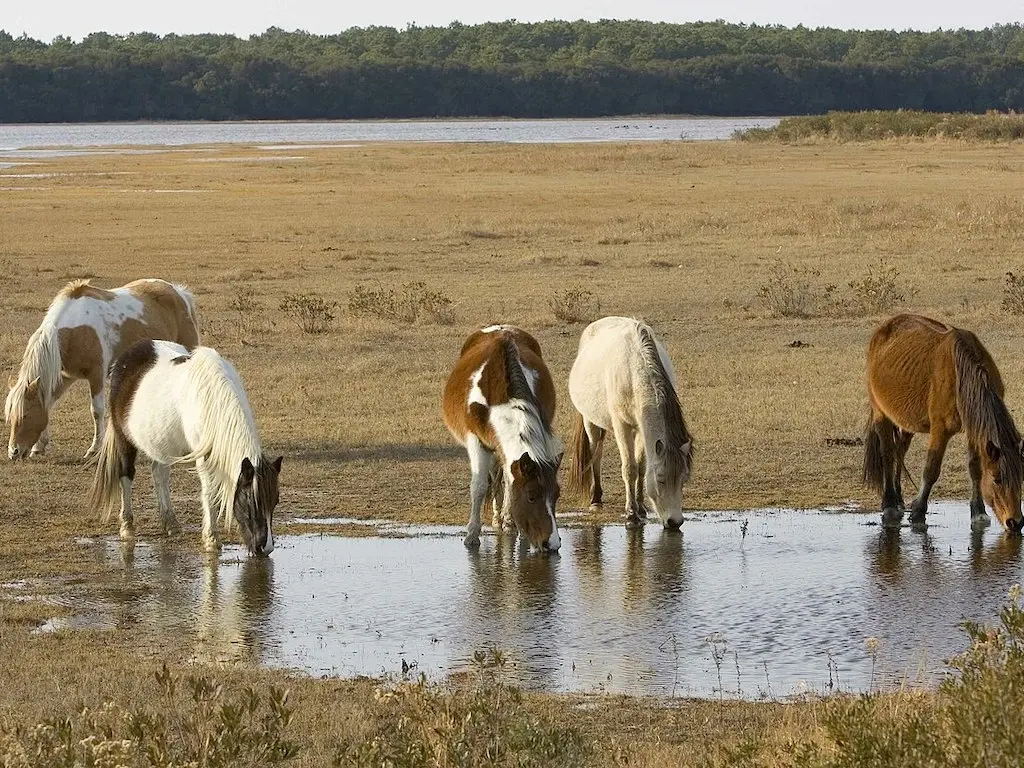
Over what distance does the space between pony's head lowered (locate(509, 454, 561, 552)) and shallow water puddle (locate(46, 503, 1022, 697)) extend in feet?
0.50

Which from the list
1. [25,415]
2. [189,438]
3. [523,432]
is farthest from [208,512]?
[25,415]

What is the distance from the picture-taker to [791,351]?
16531mm

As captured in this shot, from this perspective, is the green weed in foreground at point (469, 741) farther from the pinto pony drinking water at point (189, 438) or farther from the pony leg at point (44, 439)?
the pony leg at point (44, 439)

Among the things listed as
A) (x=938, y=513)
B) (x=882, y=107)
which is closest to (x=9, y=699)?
(x=938, y=513)

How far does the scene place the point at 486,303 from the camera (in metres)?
20.9

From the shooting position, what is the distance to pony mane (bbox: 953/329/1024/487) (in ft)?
29.3

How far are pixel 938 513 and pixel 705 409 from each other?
365 centimetres

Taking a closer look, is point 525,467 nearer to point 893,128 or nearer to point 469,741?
point 469,741

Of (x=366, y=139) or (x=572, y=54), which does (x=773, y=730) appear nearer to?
(x=366, y=139)

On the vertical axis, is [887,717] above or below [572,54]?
below

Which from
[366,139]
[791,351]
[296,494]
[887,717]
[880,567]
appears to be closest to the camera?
[887,717]

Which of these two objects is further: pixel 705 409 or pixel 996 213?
pixel 996 213

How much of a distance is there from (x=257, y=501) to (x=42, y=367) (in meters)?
4.13

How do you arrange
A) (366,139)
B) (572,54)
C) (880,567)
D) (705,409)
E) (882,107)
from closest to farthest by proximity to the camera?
1. (880,567)
2. (705,409)
3. (366,139)
4. (882,107)
5. (572,54)
